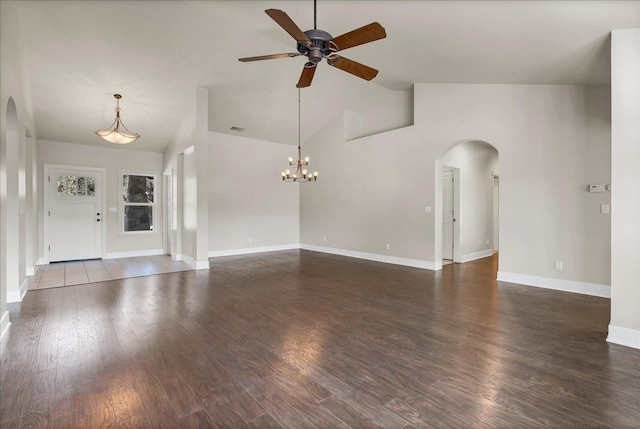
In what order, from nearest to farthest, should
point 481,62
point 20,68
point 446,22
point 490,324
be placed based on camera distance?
point 490,324, point 446,22, point 20,68, point 481,62

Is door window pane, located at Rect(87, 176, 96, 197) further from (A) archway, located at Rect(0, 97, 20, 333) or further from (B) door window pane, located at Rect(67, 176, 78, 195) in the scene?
(A) archway, located at Rect(0, 97, 20, 333)

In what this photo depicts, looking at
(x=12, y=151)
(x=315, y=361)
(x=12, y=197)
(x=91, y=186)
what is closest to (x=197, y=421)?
(x=315, y=361)

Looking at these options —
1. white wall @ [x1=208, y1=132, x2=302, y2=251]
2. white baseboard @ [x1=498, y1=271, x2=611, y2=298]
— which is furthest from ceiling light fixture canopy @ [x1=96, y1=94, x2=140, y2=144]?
white baseboard @ [x1=498, y1=271, x2=611, y2=298]

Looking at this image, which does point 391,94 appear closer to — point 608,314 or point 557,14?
point 557,14

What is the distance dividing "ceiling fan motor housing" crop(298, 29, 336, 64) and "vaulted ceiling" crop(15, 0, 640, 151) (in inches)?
33.7

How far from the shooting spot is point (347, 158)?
304 inches

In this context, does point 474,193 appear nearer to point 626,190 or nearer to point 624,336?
point 626,190

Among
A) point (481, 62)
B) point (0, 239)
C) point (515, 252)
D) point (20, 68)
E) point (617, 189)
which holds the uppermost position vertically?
point (481, 62)

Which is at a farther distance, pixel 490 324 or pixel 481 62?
pixel 481 62

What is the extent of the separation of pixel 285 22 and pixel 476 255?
21.8 feet

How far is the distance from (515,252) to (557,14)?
3338 mm

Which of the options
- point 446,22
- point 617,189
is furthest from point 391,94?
point 617,189

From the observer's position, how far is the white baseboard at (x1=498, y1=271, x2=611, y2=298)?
4.23 meters

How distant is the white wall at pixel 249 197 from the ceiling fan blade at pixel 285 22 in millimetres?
5453
